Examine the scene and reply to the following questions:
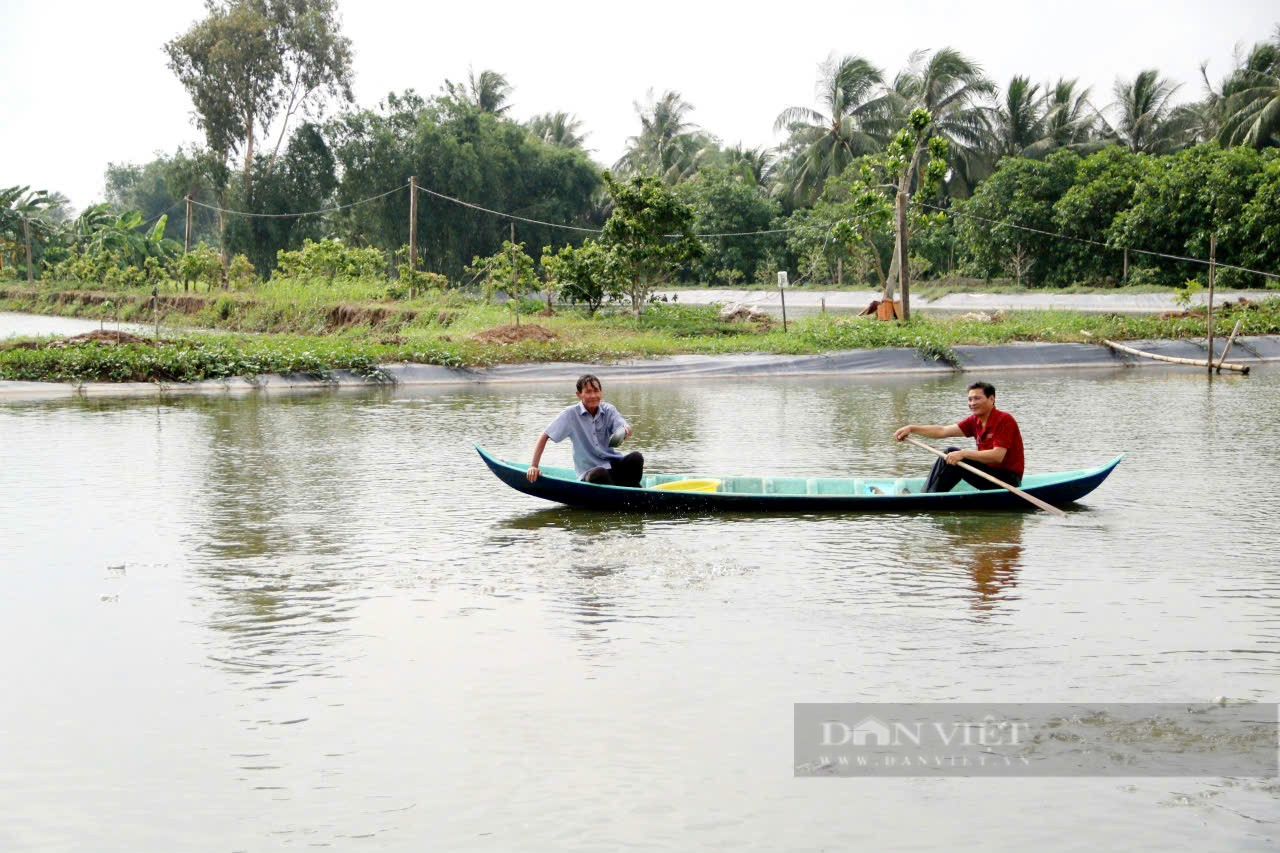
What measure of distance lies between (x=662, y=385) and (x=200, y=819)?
60.8ft

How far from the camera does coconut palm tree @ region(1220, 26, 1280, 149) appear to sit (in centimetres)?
3522

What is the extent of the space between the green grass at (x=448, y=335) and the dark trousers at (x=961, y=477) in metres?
14.8

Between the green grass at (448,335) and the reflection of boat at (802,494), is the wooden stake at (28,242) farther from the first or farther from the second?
the reflection of boat at (802,494)

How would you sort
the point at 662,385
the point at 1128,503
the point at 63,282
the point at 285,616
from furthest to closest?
the point at 63,282 < the point at 662,385 < the point at 1128,503 < the point at 285,616

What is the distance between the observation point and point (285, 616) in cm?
703

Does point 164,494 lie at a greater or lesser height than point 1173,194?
lesser

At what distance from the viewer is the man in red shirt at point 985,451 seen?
374 inches

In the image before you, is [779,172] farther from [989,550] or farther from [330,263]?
[989,550]

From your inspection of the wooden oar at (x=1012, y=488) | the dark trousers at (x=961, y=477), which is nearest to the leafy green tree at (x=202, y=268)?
the dark trousers at (x=961, y=477)

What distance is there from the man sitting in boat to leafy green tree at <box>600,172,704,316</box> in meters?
18.7

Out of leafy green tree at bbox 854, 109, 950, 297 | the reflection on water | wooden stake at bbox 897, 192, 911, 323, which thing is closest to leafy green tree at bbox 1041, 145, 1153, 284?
Answer: leafy green tree at bbox 854, 109, 950, 297

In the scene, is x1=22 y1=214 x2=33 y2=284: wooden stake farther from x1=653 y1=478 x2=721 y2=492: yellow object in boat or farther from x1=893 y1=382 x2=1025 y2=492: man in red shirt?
x1=893 y1=382 x2=1025 y2=492: man in red shirt

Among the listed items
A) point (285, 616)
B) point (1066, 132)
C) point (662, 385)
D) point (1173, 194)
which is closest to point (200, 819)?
point (285, 616)

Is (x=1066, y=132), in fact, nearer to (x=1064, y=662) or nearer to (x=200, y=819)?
(x=1064, y=662)
